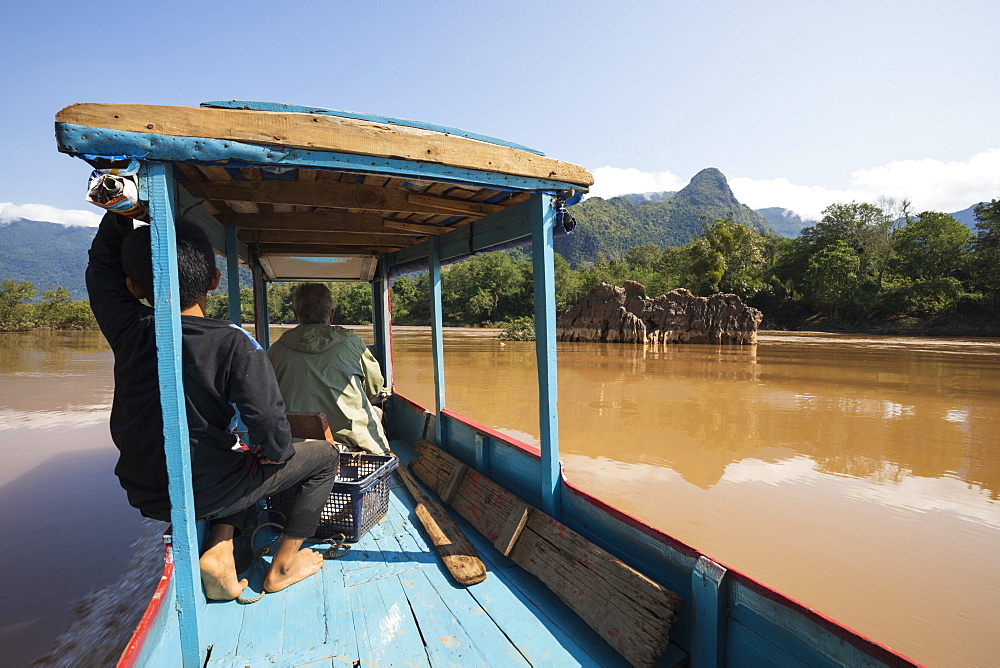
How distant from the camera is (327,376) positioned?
11.5ft

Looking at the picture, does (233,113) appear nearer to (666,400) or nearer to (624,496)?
(624,496)

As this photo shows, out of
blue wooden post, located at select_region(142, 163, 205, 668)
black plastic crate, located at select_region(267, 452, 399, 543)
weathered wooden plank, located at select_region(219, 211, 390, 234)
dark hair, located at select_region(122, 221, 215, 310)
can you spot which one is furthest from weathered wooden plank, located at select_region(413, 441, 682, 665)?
weathered wooden plank, located at select_region(219, 211, 390, 234)

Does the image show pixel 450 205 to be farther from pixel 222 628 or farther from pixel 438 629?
pixel 222 628

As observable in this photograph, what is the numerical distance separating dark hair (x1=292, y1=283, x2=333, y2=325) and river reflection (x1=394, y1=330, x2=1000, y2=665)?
432 centimetres

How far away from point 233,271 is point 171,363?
3.51 m

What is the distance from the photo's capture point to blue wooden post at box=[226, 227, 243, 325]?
461 cm

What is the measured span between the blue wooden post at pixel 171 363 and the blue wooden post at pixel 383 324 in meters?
4.84

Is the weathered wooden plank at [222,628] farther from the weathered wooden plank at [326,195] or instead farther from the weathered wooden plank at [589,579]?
the weathered wooden plank at [326,195]

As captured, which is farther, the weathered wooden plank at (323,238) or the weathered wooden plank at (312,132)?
the weathered wooden plank at (323,238)

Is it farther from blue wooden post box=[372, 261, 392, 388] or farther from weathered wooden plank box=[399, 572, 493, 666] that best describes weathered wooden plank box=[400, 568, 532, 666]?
blue wooden post box=[372, 261, 392, 388]

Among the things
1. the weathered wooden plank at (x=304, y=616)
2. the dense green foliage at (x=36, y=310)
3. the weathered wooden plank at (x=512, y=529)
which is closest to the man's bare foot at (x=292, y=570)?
the weathered wooden plank at (x=304, y=616)

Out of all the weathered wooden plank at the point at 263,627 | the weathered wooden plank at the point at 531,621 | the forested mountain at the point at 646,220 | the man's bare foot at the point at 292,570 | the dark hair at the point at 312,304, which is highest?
the forested mountain at the point at 646,220

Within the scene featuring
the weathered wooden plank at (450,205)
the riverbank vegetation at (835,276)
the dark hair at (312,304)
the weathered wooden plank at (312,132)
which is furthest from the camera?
the riverbank vegetation at (835,276)

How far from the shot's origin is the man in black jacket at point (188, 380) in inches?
79.5
